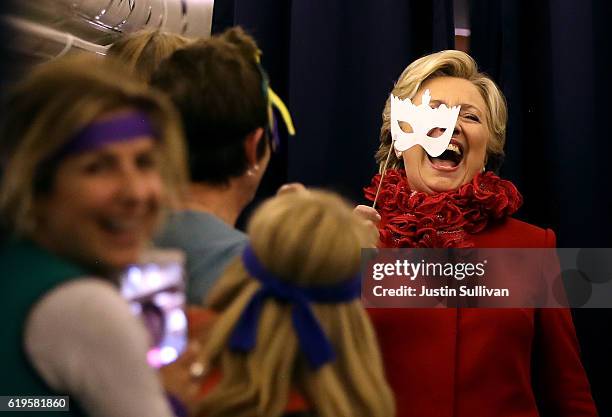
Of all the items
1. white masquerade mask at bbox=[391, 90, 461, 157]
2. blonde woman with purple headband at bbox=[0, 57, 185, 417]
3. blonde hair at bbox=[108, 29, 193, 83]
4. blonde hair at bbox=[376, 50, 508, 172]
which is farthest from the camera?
blonde hair at bbox=[376, 50, 508, 172]

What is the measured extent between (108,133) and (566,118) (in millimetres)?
1266

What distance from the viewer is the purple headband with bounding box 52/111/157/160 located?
1.35ft

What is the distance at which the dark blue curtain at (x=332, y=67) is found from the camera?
4.67 feet

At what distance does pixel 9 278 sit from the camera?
0.40m

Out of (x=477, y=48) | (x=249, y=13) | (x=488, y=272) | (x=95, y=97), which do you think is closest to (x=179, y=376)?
(x=95, y=97)

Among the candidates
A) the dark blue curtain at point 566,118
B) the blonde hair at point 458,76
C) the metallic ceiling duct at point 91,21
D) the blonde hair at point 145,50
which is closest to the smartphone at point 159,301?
the metallic ceiling duct at point 91,21

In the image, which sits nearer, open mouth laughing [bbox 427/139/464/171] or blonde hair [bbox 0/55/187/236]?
blonde hair [bbox 0/55/187/236]

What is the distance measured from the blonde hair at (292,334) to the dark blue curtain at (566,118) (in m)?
1.03

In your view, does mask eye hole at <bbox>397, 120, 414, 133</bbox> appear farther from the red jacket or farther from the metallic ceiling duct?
the metallic ceiling duct

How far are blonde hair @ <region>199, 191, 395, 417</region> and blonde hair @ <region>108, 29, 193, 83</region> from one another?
26 cm

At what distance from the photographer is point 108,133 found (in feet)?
1.38

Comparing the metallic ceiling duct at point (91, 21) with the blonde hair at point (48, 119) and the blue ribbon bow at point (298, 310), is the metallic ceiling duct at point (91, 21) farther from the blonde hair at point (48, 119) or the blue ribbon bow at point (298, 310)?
the blue ribbon bow at point (298, 310)

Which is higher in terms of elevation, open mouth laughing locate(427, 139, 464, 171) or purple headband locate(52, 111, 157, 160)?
purple headband locate(52, 111, 157, 160)

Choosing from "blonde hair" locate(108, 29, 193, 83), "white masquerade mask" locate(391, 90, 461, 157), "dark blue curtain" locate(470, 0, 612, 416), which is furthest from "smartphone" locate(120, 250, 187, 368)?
"dark blue curtain" locate(470, 0, 612, 416)
